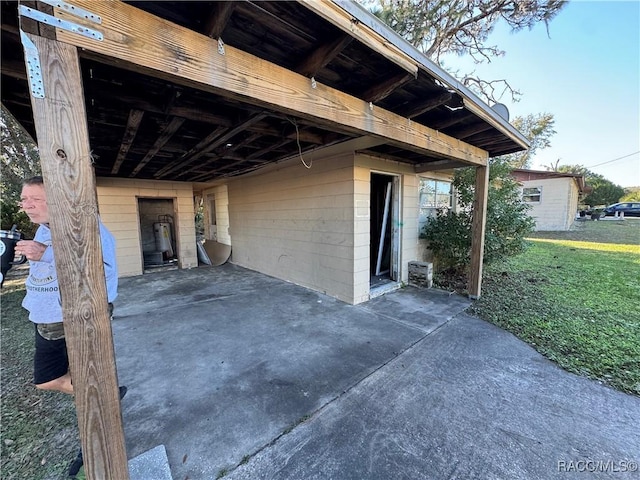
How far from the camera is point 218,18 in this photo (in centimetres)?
120

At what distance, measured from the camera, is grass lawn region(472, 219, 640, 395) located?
2.37 meters

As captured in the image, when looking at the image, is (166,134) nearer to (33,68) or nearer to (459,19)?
(33,68)

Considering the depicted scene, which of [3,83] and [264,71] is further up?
[3,83]

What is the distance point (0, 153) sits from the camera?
24.2ft

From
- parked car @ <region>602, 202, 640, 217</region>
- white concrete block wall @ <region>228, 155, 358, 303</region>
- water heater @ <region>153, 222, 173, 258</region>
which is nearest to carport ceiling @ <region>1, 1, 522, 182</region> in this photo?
white concrete block wall @ <region>228, 155, 358, 303</region>

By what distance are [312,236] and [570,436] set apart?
12.1ft

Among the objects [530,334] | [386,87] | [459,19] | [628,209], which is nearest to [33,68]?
[386,87]

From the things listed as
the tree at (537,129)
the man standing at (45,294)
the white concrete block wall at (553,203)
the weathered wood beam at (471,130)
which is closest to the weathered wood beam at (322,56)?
the man standing at (45,294)

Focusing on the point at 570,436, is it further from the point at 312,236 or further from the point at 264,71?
the point at 312,236

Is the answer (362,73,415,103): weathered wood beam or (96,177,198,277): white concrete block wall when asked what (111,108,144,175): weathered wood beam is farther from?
(96,177,198,277): white concrete block wall

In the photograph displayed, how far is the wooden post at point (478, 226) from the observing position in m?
3.86

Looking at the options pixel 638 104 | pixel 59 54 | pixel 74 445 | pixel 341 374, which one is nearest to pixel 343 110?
pixel 59 54

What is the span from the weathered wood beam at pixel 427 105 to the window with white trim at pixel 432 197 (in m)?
3.01

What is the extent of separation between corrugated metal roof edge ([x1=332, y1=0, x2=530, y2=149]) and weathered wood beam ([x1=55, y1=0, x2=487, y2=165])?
432 mm
